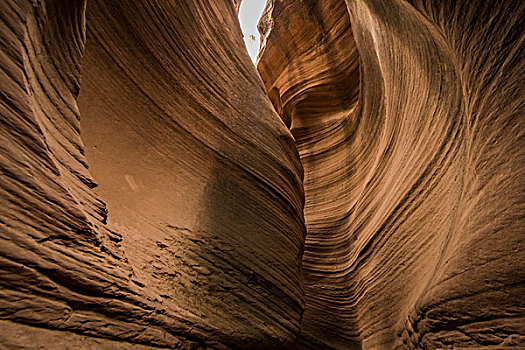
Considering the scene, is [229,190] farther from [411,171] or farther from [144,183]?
[411,171]

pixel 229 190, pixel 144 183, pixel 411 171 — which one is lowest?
pixel 144 183

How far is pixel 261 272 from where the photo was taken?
3.00 metres

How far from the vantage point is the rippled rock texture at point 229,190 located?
160 cm

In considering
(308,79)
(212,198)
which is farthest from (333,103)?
(212,198)

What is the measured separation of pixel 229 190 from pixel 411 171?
6.26ft

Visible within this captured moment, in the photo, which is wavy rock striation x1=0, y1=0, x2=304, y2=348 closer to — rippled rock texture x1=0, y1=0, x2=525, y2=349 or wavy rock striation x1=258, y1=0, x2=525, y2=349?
rippled rock texture x1=0, y1=0, x2=525, y2=349

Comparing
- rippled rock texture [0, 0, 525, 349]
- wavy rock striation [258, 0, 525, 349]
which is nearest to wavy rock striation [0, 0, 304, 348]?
rippled rock texture [0, 0, 525, 349]

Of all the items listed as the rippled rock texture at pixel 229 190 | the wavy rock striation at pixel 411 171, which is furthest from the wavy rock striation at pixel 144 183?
the wavy rock striation at pixel 411 171

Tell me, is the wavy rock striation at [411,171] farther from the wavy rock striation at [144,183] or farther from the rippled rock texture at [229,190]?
the wavy rock striation at [144,183]

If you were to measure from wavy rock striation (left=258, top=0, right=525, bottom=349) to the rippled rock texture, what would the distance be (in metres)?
0.02

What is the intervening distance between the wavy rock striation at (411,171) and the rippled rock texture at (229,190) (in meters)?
0.02

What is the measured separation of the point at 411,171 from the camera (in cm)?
364

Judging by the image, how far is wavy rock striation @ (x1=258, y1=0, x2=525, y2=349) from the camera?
6.79ft

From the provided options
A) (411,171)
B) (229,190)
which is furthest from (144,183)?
(411,171)
